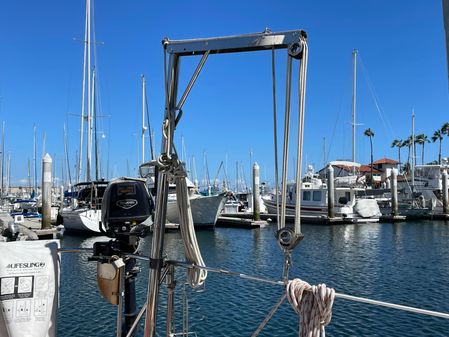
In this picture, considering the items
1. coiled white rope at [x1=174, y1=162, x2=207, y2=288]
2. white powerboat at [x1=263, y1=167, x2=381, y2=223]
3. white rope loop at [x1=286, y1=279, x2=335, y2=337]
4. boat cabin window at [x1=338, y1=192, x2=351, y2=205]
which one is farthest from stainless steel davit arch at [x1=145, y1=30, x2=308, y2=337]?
boat cabin window at [x1=338, y1=192, x2=351, y2=205]

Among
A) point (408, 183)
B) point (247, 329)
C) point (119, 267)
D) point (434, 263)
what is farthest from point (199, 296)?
point (408, 183)

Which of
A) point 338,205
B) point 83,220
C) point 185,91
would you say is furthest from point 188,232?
point 338,205

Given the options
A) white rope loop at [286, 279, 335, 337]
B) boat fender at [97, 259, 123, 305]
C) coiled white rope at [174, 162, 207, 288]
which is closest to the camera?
white rope loop at [286, 279, 335, 337]

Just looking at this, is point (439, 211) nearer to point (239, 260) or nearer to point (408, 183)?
point (408, 183)

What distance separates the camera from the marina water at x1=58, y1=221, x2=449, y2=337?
9.91m

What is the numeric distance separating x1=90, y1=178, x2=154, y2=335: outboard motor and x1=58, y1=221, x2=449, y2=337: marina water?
2.02 ft

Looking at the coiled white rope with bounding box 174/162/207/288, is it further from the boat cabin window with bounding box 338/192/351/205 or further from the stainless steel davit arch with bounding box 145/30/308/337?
the boat cabin window with bounding box 338/192/351/205

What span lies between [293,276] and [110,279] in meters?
12.7

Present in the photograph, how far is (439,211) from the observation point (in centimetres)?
4409

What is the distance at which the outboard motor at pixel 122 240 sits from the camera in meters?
4.29

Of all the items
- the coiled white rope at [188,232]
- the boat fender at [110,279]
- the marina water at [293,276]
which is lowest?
the marina water at [293,276]

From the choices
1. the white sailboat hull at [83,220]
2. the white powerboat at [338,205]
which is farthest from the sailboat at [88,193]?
the white powerboat at [338,205]

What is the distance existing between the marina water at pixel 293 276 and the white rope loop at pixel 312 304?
1472 millimetres

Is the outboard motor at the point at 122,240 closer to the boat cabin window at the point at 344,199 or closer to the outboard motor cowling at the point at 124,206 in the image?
the outboard motor cowling at the point at 124,206
